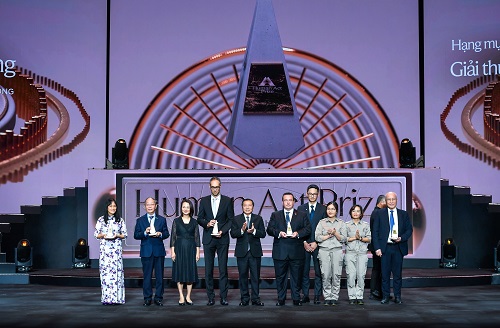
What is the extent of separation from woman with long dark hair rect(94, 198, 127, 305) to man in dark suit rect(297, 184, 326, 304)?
1981 millimetres

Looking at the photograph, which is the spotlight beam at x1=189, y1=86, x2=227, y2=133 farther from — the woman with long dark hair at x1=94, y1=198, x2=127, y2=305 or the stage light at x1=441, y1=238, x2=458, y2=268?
the woman with long dark hair at x1=94, y1=198, x2=127, y2=305

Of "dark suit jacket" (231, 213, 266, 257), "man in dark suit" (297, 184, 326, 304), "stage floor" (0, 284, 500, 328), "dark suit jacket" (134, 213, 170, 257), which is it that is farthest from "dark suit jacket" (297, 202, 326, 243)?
"dark suit jacket" (134, 213, 170, 257)

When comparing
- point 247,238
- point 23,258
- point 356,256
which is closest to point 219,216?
point 247,238

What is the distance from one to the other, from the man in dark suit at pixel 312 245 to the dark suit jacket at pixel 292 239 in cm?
12

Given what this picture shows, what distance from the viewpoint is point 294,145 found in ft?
45.2

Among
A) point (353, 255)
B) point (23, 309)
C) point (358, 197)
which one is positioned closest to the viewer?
point (23, 309)

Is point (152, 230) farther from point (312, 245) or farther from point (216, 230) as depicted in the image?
point (312, 245)

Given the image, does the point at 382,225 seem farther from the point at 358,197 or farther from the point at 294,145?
the point at 294,145

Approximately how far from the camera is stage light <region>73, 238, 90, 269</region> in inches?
502

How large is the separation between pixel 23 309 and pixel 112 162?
4.46m

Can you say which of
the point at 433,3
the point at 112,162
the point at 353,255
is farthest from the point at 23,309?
the point at 433,3

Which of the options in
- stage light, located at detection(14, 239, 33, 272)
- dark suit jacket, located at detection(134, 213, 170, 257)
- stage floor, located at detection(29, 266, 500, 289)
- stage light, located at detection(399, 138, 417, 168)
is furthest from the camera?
stage light, located at detection(399, 138, 417, 168)

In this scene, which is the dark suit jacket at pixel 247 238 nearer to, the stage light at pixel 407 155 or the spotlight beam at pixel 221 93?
the stage light at pixel 407 155

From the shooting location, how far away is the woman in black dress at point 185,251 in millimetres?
9555
